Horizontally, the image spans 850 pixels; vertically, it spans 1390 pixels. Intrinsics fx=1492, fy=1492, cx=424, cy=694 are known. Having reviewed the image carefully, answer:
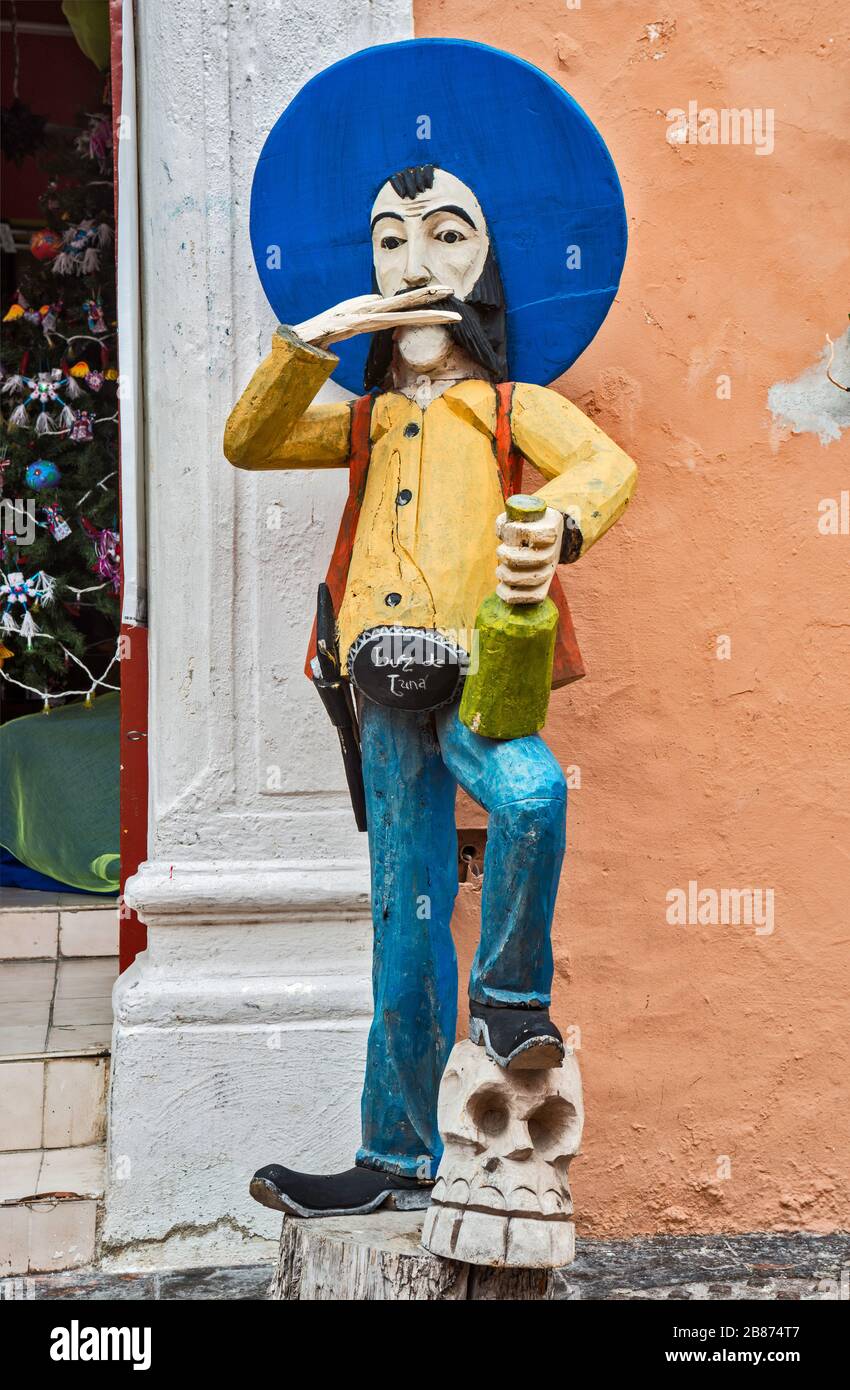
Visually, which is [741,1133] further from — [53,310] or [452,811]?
[53,310]

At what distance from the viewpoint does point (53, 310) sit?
4.44 m

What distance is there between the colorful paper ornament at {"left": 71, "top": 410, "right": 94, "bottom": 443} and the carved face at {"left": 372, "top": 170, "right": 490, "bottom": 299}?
77.0 inches

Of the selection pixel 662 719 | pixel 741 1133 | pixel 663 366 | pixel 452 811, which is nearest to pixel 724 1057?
pixel 741 1133

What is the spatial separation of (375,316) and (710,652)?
1235 millimetres

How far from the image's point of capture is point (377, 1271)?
227cm

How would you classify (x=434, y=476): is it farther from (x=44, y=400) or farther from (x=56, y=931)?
(x=44, y=400)

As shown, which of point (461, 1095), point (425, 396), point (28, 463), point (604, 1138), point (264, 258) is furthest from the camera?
point (28, 463)

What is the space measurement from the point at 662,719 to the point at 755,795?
10.5 inches

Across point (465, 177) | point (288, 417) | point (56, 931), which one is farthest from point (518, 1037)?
point (56, 931)

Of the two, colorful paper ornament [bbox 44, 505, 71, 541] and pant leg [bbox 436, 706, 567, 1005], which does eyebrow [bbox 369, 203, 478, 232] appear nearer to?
pant leg [bbox 436, 706, 567, 1005]

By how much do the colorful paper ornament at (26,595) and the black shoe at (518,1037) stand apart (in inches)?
97.9

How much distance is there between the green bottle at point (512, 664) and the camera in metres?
2.17

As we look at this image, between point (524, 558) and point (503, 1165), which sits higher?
point (524, 558)

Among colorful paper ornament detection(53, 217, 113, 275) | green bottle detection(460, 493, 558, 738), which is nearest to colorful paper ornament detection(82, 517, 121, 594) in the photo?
colorful paper ornament detection(53, 217, 113, 275)
